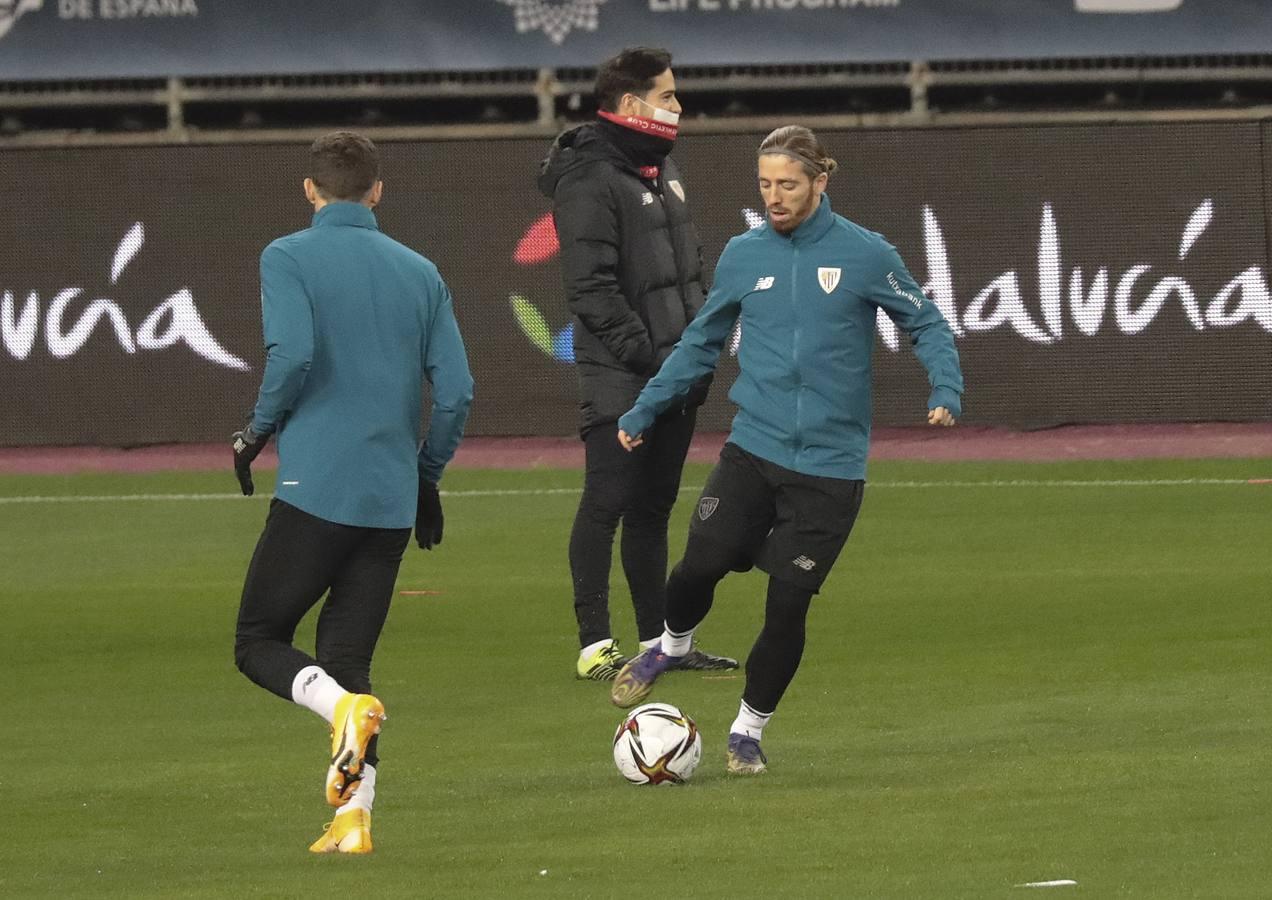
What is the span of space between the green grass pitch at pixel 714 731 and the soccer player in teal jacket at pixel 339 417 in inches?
20.9

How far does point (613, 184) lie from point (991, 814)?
356cm

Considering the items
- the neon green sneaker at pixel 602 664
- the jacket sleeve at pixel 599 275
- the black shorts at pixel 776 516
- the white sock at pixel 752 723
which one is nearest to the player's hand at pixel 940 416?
the black shorts at pixel 776 516

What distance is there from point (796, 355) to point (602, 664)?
2.38m

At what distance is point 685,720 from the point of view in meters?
7.17

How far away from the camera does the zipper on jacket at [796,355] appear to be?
7.30 metres

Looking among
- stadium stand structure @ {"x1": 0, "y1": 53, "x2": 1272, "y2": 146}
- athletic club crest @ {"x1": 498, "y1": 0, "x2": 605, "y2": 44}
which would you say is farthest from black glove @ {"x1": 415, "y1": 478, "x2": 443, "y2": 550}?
athletic club crest @ {"x1": 498, "y1": 0, "x2": 605, "y2": 44}

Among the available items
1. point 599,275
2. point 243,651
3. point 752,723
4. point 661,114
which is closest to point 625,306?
point 599,275

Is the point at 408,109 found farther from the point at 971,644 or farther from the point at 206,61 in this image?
the point at 971,644

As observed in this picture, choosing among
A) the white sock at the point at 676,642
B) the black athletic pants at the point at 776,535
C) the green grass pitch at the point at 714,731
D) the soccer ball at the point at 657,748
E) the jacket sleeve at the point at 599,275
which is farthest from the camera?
the jacket sleeve at the point at 599,275

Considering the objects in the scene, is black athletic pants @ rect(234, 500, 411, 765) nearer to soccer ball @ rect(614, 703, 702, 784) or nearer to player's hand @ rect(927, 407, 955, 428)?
soccer ball @ rect(614, 703, 702, 784)

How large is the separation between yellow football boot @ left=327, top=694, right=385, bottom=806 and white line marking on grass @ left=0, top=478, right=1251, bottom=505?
10626mm

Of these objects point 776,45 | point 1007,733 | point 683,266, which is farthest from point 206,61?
point 1007,733

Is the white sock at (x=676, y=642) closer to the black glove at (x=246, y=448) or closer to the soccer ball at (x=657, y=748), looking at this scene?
the soccer ball at (x=657, y=748)

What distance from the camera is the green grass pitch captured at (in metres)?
5.92
